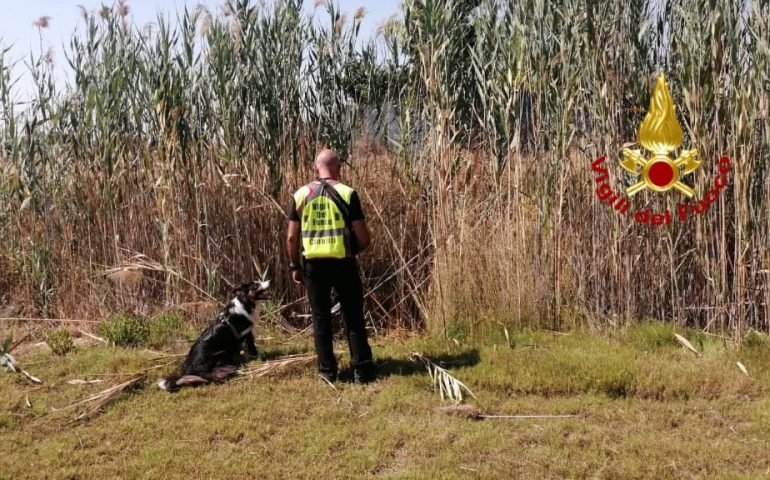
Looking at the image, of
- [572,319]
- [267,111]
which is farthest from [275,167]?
[572,319]

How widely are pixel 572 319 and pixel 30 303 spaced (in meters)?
5.34

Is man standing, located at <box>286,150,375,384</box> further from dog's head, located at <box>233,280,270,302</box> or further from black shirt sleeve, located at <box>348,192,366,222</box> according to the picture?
dog's head, located at <box>233,280,270,302</box>

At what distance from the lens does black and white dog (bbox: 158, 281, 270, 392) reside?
4793mm

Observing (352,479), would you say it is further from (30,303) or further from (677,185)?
(30,303)

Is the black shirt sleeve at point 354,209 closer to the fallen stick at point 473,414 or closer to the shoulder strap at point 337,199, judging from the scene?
the shoulder strap at point 337,199

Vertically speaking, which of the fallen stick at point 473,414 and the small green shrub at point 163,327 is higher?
the small green shrub at point 163,327

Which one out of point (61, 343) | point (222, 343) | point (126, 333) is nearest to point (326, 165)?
point (222, 343)

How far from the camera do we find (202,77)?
6.32m

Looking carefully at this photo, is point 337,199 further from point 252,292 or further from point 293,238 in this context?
point 252,292

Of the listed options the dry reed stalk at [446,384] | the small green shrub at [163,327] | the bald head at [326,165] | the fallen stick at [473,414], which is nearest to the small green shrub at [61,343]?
the small green shrub at [163,327]

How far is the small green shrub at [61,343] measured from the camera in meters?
5.52

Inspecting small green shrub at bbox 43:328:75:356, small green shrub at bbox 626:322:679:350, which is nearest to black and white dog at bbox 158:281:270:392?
small green shrub at bbox 43:328:75:356

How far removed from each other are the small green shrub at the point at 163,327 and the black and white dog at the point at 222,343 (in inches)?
34.7

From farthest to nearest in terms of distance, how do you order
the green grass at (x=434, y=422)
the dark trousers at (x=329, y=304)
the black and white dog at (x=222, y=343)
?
1. the black and white dog at (x=222, y=343)
2. the dark trousers at (x=329, y=304)
3. the green grass at (x=434, y=422)
